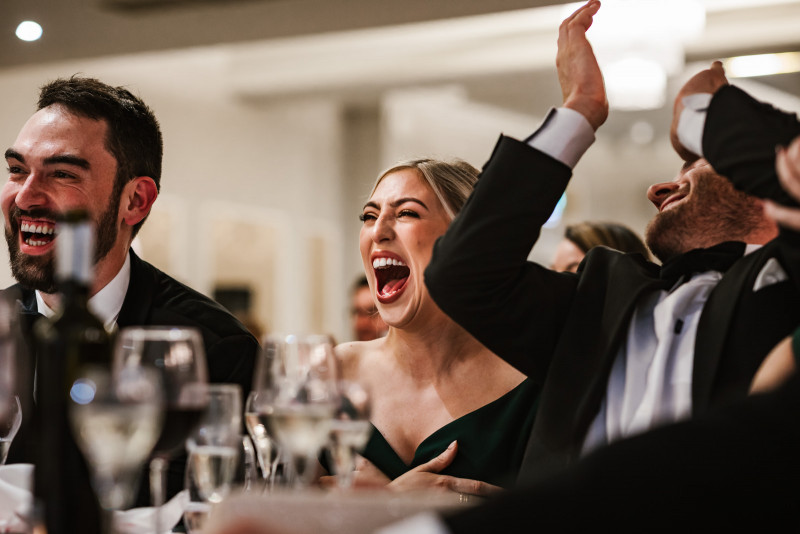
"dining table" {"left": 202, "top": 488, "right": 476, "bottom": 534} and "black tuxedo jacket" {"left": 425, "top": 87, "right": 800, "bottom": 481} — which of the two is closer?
"dining table" {"left": 202, "top": 488, "right": 476, "bottom": 534}

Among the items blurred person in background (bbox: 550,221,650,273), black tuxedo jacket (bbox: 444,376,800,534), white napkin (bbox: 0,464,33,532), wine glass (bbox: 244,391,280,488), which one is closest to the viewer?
black tuxedo jacket (bbox: 444,376,800,534)

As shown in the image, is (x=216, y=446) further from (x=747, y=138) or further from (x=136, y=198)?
(x=136, y=198)

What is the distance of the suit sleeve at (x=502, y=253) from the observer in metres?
1.83

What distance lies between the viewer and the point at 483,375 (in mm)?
2463

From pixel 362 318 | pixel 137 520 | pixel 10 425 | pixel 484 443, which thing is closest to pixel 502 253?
pixel 484 443

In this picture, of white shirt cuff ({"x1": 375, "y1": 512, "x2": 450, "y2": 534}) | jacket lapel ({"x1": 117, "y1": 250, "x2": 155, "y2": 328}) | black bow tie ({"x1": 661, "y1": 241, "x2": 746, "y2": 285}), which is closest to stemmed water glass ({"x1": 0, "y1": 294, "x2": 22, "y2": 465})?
white shirt cuff ({"x1": 375, "y1": 512, "x2": 450, "y2": 534})

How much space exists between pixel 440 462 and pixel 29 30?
7.97ft

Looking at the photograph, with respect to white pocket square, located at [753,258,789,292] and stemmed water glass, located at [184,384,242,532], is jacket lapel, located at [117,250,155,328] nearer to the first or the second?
stemmed water glass, located at [184,384,242,532]

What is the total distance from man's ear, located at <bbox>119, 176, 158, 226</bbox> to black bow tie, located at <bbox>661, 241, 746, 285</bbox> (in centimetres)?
134

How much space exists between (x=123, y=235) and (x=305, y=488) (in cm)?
125

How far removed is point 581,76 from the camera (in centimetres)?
193

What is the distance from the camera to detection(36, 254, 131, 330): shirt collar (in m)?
2.29

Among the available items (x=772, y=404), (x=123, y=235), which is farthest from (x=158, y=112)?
(x=772, y=404)

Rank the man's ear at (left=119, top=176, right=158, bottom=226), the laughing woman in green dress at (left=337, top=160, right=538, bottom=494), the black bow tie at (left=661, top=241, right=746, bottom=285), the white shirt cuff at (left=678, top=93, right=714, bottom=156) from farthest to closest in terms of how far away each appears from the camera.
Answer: the man's ear at (left=119, top=176, right=158, bottom=226)
the laughing woman in green dress at (left=337, top=160, right=538, bottom=494)
the black bow tie at (left=661, top=241, right=746, bottom=285)
the white shirt cuff at (left=678, top=93, right=714, bottom=156)
